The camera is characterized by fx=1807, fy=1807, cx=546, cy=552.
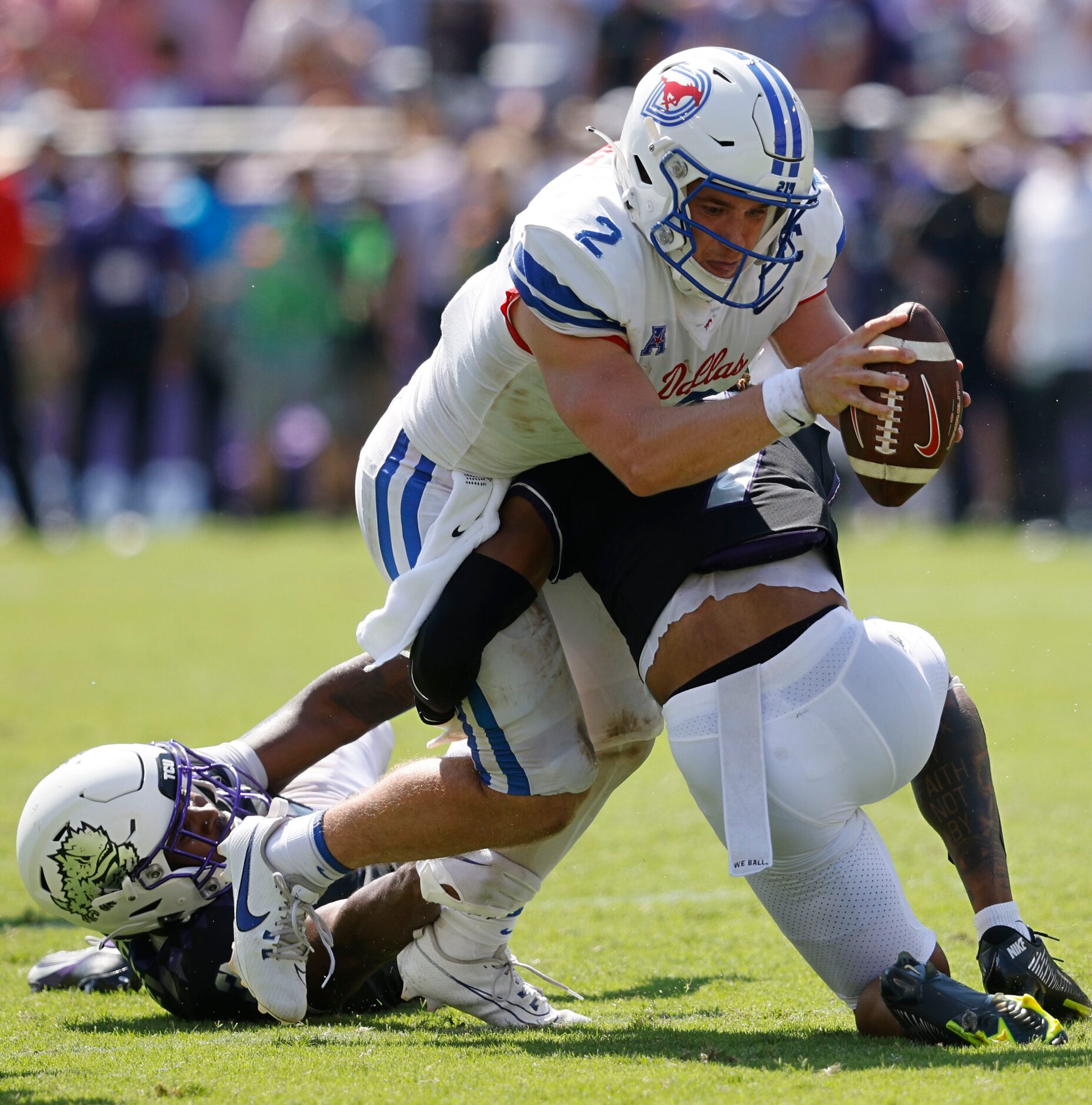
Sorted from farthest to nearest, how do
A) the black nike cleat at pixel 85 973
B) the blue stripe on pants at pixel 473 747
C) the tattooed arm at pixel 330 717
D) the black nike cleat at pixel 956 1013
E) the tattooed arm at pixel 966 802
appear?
the tattooed arm at pixel 330 717 < the black nike cleat at pixel 85 973 < the blue stripe on pants at pixel 473 747 < the tattooed arm at pixel 966 802 < the black nike cleat at pixel 956 1013

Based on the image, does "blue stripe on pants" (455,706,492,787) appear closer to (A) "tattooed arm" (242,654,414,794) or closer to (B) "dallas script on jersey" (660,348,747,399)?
(A) "tattooed arm" (242,654,414,794)

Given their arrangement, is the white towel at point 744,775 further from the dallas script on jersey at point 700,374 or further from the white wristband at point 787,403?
the dallas script on jersey at point 700,374

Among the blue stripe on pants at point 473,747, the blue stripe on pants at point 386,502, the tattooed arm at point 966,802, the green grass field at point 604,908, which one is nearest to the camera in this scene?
the green grass field at point 604,908

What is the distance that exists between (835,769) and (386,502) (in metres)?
1.20

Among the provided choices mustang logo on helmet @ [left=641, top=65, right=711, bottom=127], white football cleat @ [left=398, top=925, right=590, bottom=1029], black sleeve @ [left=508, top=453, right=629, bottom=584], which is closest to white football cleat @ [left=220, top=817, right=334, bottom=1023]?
white football cleat @ [left=398, top=925, right=590, bottom=1029]

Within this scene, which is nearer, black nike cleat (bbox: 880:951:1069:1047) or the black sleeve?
black nike cleat (bbox: 880:951:1069:1047)

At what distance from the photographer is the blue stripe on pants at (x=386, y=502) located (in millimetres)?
4055

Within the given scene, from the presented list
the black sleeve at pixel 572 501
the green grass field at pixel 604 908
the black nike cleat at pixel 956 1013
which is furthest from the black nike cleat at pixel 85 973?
the black nike cleat at pixel 956 1013

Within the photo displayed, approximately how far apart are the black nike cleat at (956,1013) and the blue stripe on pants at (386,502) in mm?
1416

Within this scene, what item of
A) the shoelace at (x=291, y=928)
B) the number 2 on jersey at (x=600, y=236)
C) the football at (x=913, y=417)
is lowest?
the shoelace at (x=291, y=928)

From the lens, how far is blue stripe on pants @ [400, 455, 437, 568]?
13.1 ft

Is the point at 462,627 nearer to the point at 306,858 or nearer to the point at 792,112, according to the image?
the point at 306,858

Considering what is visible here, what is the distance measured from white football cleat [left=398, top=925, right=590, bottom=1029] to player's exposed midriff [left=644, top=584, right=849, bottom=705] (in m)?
0.76

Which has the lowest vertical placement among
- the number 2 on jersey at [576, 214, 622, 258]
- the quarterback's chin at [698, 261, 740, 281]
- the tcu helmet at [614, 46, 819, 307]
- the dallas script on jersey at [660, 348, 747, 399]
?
the dallas script on jersey at [660, 348, 747, 399]
